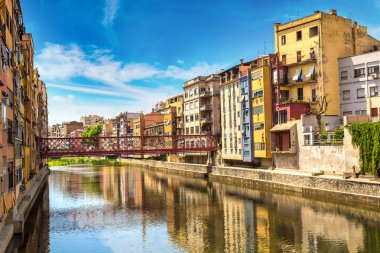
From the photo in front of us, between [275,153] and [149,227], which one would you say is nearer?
[149,227]

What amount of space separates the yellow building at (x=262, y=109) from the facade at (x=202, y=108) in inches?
844

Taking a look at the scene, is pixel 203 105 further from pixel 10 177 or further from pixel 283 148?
pixel 10 177

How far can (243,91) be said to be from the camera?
63.5m

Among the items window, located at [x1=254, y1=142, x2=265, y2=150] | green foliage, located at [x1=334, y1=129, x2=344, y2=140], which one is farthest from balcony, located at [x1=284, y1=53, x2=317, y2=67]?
green foliage, located at [x1=334, y1=129, x2=344, y2=140]

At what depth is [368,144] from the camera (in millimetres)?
38688

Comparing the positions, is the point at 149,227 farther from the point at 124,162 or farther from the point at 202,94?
the point at 124,162

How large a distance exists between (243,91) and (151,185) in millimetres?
21057

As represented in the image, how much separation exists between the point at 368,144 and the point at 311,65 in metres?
20.7

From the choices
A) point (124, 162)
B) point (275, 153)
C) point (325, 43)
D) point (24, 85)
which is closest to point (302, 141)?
point (275, 153)

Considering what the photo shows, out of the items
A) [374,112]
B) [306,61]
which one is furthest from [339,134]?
[306,61]

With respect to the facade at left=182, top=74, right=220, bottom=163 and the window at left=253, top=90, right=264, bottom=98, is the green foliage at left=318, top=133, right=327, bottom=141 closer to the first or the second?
the window at left=253, top=90, right=264, bottom=98

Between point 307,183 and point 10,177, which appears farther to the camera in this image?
point 307,183

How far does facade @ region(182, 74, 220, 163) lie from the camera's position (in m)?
82.8

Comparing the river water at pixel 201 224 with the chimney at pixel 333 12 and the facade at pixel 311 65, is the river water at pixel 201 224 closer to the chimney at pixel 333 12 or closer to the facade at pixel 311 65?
the facade at pixel 311 65
